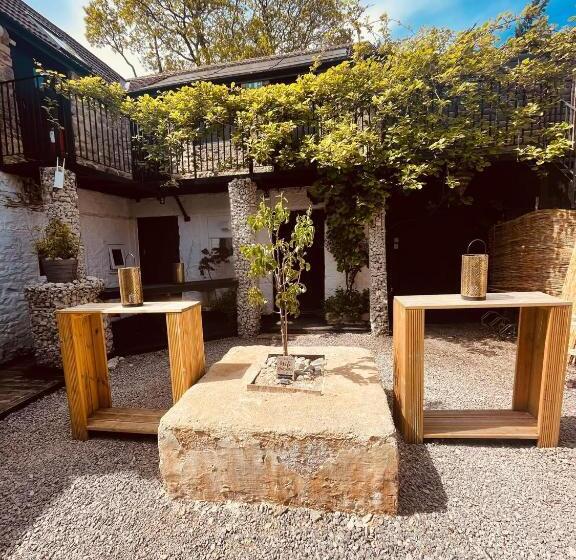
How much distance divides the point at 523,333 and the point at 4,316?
24.7ft

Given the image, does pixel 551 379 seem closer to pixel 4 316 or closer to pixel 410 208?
pixel 410 208

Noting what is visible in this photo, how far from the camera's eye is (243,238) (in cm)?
671

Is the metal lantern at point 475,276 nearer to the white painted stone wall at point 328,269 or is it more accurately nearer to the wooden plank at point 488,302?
the wooden plank at point 488,302

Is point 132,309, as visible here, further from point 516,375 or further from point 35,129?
point 35,129

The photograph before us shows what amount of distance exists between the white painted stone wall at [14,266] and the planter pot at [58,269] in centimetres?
106

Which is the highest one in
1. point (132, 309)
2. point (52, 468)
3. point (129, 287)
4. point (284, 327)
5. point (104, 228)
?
point (104, 228)

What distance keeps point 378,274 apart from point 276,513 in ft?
16.0

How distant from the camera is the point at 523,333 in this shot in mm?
3121

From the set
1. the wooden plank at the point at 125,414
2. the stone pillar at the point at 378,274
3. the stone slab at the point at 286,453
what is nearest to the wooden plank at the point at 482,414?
the stone slab at the point at 286,453

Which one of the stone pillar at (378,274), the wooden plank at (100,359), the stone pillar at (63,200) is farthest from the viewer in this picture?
the stone pillar at (378,274)

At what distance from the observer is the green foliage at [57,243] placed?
5.12 metres

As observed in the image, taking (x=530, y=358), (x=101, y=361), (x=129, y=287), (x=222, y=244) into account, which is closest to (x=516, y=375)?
(x=530, y=358)

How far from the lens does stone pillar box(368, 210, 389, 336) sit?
20.7ft

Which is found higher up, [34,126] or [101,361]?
[34,126]
